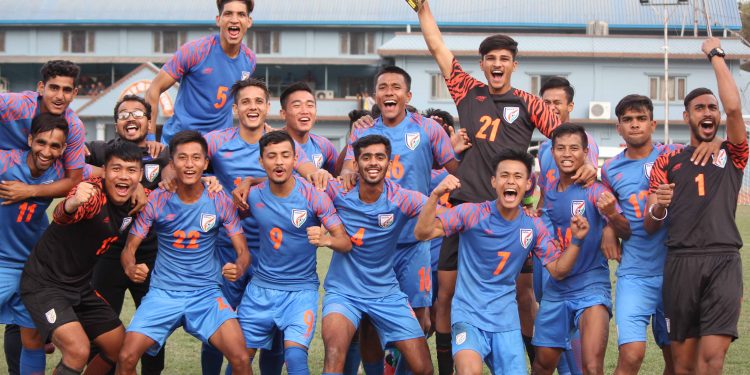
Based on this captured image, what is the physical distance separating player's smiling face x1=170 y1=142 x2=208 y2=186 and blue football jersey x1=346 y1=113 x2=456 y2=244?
4.41ft

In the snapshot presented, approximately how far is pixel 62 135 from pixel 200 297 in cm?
161

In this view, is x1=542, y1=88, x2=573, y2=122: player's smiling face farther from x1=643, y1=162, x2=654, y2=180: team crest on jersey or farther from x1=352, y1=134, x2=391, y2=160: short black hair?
x1=352, y1=134, x2=391, y2=160: short black hair

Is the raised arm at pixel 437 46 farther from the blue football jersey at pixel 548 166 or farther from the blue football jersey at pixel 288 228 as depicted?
the blue football jersey at pixel 288 228

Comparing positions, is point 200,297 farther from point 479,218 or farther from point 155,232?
point 479,218

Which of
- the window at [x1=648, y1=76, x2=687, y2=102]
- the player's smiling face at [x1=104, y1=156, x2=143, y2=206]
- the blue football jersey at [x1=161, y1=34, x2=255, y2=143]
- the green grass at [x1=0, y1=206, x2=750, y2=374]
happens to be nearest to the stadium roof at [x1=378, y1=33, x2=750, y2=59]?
the window at [x1=648, y1=76, x2=687, y2=102]

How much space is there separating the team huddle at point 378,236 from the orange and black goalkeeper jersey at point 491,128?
16 millimetres

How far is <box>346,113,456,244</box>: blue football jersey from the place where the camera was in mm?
7801

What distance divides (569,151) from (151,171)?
3.36 meters

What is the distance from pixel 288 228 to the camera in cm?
709

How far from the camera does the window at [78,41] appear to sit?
46.9 meters

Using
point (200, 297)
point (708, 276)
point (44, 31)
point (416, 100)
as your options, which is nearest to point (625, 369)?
point (708, 276)

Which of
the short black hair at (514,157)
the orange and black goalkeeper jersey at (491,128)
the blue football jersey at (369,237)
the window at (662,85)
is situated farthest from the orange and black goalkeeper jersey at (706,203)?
the window at (662,85)

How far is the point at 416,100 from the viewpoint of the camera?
40469 mm

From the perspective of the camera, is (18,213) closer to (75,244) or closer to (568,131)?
(75,244)
